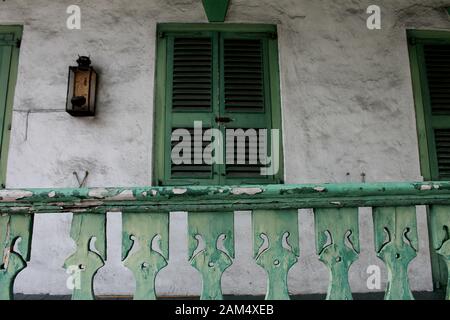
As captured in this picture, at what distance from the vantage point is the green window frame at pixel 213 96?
428 centimetres

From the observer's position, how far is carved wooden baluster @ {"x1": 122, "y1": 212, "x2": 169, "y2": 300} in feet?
6.09

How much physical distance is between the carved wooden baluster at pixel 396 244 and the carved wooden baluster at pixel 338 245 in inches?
4.2

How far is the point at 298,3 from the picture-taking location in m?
4.64

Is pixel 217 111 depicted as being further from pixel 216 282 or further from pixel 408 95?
pixel 216 282

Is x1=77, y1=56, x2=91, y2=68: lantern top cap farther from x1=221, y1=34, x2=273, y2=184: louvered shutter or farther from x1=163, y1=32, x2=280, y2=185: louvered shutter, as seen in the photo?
x1=221, y1=34, x2=273, y2=184: louvered shutter

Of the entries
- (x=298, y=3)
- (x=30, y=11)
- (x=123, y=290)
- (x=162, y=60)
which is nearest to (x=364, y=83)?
(x=298, y=3)

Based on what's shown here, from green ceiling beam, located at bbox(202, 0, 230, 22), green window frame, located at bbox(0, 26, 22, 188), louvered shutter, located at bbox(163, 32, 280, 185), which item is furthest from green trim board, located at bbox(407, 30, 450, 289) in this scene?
green window frame, located at bbox(0, 26, 22, 188)

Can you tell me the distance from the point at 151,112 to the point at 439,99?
281 cm

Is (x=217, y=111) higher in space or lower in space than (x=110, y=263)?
higher

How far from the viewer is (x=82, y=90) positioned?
425 centimetres

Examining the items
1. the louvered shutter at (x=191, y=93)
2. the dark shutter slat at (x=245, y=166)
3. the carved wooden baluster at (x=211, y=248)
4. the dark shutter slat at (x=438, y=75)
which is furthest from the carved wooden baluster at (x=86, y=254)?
the dark shutter slat at (x=438, y=75)

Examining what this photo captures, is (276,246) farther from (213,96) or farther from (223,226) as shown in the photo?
(213,96)

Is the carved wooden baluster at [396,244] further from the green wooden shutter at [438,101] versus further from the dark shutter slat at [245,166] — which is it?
the green wooden shutter at [438,101]
